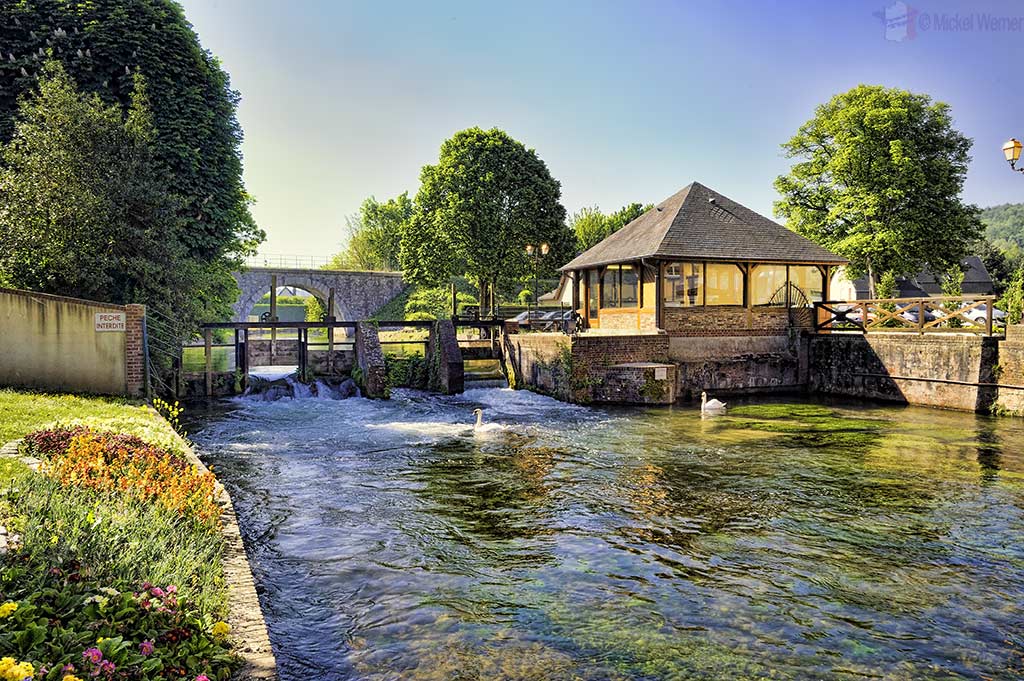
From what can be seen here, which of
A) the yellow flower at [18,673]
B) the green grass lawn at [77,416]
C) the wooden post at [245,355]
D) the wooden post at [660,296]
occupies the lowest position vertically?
the yellow flower at [18,673]

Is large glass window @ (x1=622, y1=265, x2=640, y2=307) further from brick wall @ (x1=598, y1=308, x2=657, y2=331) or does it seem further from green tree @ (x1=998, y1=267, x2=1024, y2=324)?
green tree @ (x1=998, y1=267, x2=1024, y2=324)

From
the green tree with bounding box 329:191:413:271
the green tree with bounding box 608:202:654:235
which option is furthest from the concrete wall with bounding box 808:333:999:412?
the green tree with bounding box 329:191:413:271

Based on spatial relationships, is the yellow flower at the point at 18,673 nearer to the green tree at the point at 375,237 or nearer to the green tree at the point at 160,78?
the green tree at the point at 160,78

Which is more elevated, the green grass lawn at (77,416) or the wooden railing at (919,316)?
the wooden railing at (919,316)

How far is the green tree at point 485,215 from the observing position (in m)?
41.6

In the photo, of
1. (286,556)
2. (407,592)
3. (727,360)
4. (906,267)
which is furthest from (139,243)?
(906,267)

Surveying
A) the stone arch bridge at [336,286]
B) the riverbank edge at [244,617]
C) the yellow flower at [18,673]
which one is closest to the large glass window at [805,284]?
the riverbank edge at [244,617]

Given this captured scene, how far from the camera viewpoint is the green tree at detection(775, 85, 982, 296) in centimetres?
3484

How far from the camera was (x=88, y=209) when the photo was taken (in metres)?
18.9

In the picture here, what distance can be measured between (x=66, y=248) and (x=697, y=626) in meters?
19.3

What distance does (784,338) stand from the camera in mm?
25781

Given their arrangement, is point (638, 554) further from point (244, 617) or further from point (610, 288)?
point (610, 288)

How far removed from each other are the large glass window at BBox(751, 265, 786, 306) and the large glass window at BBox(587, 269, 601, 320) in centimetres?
640

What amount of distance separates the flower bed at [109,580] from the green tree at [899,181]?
36383 millimetres
